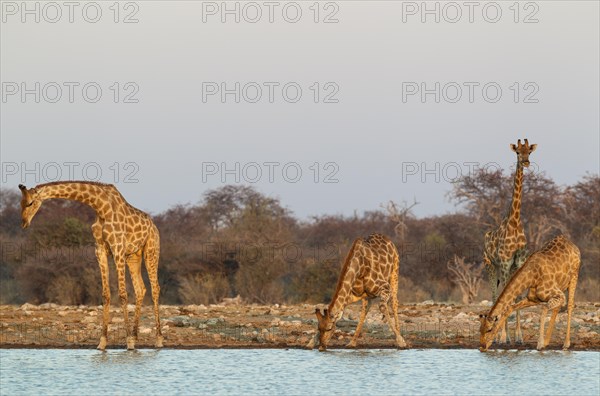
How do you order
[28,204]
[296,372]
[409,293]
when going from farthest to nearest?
[409,293] < [28,204] < [296,372]

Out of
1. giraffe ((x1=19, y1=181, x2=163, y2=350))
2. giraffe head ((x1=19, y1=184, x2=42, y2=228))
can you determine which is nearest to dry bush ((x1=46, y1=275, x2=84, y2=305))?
giraffe ((x1=19, y1=181, x2=163, y2=350))

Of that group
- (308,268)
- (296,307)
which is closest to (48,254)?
(308,268)

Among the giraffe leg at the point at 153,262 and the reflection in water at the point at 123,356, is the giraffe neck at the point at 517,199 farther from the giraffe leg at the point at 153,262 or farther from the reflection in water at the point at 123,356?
the reflection in water at the point at 123,356

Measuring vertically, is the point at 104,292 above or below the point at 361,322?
above

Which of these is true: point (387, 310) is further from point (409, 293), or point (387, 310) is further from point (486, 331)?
point (409, 293)

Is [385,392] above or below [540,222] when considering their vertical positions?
below

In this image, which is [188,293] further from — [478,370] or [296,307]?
[478,370]

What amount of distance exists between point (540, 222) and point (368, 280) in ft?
66.5

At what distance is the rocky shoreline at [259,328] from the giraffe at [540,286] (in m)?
0.88

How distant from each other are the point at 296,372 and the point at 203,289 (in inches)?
638

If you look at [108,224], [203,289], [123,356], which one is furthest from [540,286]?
[203,289]

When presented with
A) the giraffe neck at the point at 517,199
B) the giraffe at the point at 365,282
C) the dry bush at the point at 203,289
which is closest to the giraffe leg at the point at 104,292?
the giraffe at the point at 365,282

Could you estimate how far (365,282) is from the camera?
1759cm

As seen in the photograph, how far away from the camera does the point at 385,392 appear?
1381cm
